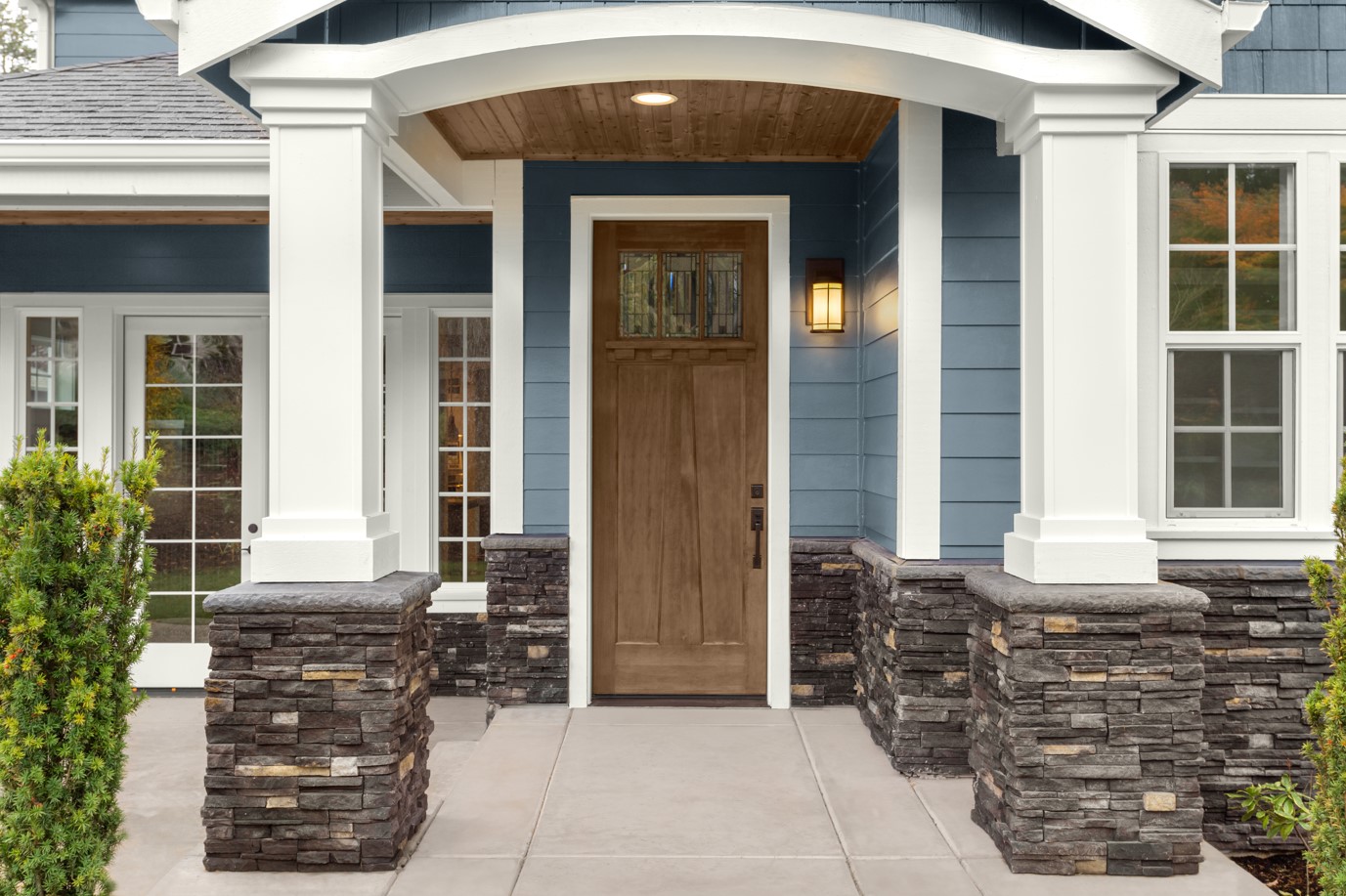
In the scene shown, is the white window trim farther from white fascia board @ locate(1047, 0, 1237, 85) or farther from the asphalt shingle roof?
the asphalt shingle roof

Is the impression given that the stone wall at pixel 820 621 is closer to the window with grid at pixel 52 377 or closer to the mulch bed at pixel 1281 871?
the mulch bed at pixel 1281 871

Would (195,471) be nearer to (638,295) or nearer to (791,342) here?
(638,295)

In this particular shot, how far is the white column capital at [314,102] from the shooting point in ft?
10.7

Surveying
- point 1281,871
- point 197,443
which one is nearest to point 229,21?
point 197,443

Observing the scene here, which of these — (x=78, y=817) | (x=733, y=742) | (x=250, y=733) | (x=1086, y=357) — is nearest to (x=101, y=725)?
(x=78, y=817)

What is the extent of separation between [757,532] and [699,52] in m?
2.47

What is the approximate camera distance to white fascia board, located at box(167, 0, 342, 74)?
314 cm

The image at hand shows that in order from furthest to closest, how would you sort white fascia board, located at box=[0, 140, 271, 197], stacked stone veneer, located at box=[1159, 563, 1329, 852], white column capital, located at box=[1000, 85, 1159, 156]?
white fascia board, located at box=[0, 140, 271, 197], stacked stone veneer, located at box=[1159, 563, 1329, 852], white column capital, located at box=[1000, 85, 1159, 156]

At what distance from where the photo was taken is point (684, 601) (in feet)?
17.1

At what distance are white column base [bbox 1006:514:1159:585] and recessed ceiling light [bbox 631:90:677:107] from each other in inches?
85.3

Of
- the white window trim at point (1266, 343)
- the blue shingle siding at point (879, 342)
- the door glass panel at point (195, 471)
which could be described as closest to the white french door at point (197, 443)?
the door glass panel at point (195, 471)

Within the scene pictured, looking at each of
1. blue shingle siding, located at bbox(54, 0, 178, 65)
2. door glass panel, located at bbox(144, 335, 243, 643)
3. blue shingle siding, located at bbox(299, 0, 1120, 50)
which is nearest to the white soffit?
blue shingle siding, located at bbox(299, 0, 1120, 50)

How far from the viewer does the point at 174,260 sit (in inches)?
226

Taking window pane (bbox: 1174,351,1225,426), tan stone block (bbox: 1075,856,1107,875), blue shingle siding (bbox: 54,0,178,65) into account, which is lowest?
tan stone block (bbox: 1075,856,1107,875)
